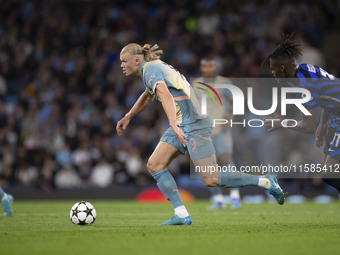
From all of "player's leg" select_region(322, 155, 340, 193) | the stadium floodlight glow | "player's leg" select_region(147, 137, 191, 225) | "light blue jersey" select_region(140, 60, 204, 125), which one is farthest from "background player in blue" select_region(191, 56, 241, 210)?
"player's leg" select_region(322, 155, 340, 193)

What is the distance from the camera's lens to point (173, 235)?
691 centimetres

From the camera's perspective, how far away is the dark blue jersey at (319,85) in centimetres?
750

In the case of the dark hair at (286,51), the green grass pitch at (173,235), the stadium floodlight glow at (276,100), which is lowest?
the green grass pitch at (173,235)

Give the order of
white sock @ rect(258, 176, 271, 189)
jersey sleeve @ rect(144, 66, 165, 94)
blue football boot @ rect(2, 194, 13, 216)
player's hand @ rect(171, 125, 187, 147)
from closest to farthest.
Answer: player's hand @ rect(171, 125, 187, 147), jersey sleeve @ rect(144, 66, 165, 94), white sock @ rect(258, 176, 271, 189), blue football boot @ rect(2, 194, 13, 216)

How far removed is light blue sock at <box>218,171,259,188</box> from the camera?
783cm

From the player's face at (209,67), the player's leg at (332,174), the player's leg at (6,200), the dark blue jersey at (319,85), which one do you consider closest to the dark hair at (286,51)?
the dark blue jersey at (319,85)

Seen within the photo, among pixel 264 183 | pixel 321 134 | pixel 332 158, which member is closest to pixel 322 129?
pixel 321 134

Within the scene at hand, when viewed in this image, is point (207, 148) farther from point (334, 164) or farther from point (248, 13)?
point (248, 13)

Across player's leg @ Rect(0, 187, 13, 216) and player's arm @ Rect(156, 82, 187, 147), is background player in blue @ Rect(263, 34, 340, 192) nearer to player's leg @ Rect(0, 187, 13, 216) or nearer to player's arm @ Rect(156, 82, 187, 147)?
player's arm @ Rect(156, 82, 187, 147)

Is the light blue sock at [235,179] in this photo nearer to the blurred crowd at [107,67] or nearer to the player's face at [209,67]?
the player's face at [209,67]

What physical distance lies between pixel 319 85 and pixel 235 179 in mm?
1558

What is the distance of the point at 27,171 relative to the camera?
16531 millimetres

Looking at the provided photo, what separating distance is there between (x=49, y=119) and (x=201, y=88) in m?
7.81

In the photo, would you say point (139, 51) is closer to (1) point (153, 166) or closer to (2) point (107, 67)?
(1) point (153, 166)
